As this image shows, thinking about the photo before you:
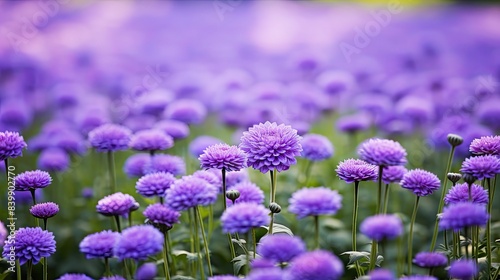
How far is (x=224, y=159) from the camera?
1787 mm

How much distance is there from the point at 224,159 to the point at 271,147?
16cm

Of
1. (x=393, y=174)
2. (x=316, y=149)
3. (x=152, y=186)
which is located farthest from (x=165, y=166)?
(x=393, y=174)

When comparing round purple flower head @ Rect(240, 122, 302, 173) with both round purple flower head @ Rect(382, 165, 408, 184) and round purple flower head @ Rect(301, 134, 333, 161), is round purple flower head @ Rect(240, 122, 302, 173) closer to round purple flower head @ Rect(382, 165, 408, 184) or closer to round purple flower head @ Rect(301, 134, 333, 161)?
round purple flower head @ Rect(382, 165, 408, 184)

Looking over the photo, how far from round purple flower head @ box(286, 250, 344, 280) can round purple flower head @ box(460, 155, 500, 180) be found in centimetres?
65

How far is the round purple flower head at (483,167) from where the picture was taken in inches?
67.0

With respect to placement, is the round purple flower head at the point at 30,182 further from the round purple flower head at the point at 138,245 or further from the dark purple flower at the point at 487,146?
the dark purple flower at the point at 487,146

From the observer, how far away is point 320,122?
4977 millimetres

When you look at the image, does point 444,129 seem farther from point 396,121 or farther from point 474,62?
point 474,62

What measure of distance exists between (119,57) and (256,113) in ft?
10.8

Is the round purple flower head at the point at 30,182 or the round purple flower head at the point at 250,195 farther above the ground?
the round purple flower head at the point at 30,182

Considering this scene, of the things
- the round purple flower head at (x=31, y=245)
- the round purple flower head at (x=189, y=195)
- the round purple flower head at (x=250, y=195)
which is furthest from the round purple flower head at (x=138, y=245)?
the round purple flower head at (x=250, y=195)

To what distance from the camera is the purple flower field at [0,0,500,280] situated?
5.41ft

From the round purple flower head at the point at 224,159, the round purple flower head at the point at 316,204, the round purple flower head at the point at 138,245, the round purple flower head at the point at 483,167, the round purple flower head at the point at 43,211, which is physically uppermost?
the round purple flower head at the point at 224,159

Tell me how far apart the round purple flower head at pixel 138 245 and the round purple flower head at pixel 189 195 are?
0.38 ft
